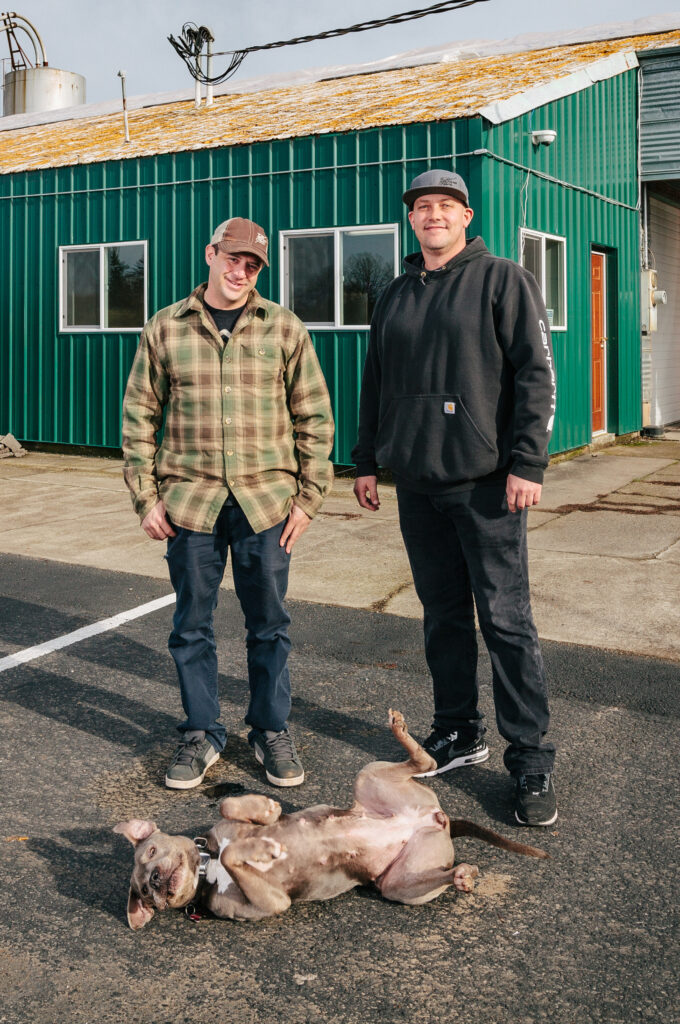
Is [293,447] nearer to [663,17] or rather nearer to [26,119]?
[663,17]

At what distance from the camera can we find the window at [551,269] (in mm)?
12289

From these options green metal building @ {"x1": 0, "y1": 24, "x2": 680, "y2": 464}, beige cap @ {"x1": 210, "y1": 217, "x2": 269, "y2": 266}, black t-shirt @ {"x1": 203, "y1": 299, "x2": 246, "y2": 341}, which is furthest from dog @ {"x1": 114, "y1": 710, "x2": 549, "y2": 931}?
green metal building @ {"x1": 0, "y1": 24, "x2": 680, "y2": 464}

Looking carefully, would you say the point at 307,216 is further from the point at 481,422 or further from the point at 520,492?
the point at 520,492

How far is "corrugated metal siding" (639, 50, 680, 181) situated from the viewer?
14.8 meters

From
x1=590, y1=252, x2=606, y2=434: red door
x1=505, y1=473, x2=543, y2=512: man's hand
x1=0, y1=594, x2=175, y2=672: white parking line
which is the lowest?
x1=0, y1=594, x2=175, y2=672: white parking line

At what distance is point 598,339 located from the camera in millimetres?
14555

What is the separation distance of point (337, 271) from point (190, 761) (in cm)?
868

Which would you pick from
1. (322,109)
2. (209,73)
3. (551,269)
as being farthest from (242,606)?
(209,73)

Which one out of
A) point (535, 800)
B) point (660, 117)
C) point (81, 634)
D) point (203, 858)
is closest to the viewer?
point (203, 858)

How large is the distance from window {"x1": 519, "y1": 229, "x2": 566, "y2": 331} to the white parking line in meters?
7.36

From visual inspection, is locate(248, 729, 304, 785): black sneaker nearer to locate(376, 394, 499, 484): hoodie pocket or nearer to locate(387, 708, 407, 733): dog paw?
locate(387, 708, 407, 733): dog paw

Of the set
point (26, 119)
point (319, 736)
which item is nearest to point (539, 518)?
point (319, 736)

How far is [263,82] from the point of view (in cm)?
1739

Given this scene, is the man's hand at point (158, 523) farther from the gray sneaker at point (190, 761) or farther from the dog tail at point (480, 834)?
the dog tail at point (480, 834)
